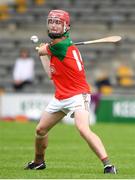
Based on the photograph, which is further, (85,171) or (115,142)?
(115,142)

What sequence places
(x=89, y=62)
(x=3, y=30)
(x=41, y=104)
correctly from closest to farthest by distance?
1. (x=41, y=104)
2. (x=89, y=62)
3. (x=3, y=30)

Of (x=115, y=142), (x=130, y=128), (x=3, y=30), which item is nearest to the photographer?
(x=115, y=142)

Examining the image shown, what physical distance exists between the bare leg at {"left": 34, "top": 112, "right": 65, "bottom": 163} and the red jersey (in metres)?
0.30

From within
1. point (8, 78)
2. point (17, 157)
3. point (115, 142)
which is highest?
point (17, 157)

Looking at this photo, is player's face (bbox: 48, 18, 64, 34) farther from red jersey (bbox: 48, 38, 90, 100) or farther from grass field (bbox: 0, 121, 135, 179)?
grass field (bbox: 0, 121, 135, 179)

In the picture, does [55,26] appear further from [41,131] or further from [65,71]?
[41,131]

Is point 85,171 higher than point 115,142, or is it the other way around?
point 85,171

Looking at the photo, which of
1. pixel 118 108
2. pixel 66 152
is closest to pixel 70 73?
pixel 66 152

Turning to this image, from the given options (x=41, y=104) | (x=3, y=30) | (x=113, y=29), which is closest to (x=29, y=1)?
(x=3, y=30)

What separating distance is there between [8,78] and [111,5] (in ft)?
15.7

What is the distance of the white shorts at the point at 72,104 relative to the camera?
1089cm

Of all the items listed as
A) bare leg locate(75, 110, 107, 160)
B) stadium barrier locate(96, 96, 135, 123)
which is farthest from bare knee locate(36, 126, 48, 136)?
stadium barrier locate(96, 96, 135, 123)

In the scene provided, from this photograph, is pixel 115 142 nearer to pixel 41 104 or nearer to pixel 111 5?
pixel 41 104

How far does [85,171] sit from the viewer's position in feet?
36.9
